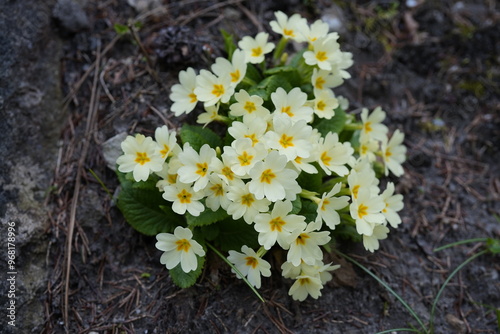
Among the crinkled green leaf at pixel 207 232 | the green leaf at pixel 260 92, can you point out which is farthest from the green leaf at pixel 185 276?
the green leaf at pixel 260 92

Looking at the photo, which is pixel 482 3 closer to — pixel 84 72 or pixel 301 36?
pixel 301 36

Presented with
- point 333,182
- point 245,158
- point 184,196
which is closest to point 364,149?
point 333,182

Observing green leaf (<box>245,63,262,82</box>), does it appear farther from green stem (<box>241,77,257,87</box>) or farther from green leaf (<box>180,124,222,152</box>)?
green leaf (<box>180,124,222,152</box>)

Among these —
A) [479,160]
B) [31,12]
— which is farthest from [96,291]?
[479,160]

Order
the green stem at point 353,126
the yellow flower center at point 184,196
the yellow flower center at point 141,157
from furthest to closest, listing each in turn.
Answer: the green stem at point 353,126, the yellow flower center at point 141,157, the yellow flower center at point 184,196

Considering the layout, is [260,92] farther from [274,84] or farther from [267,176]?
[267,176]

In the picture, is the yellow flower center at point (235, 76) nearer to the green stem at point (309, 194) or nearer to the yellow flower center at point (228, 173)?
the yellow flower center at point (228, 173)
